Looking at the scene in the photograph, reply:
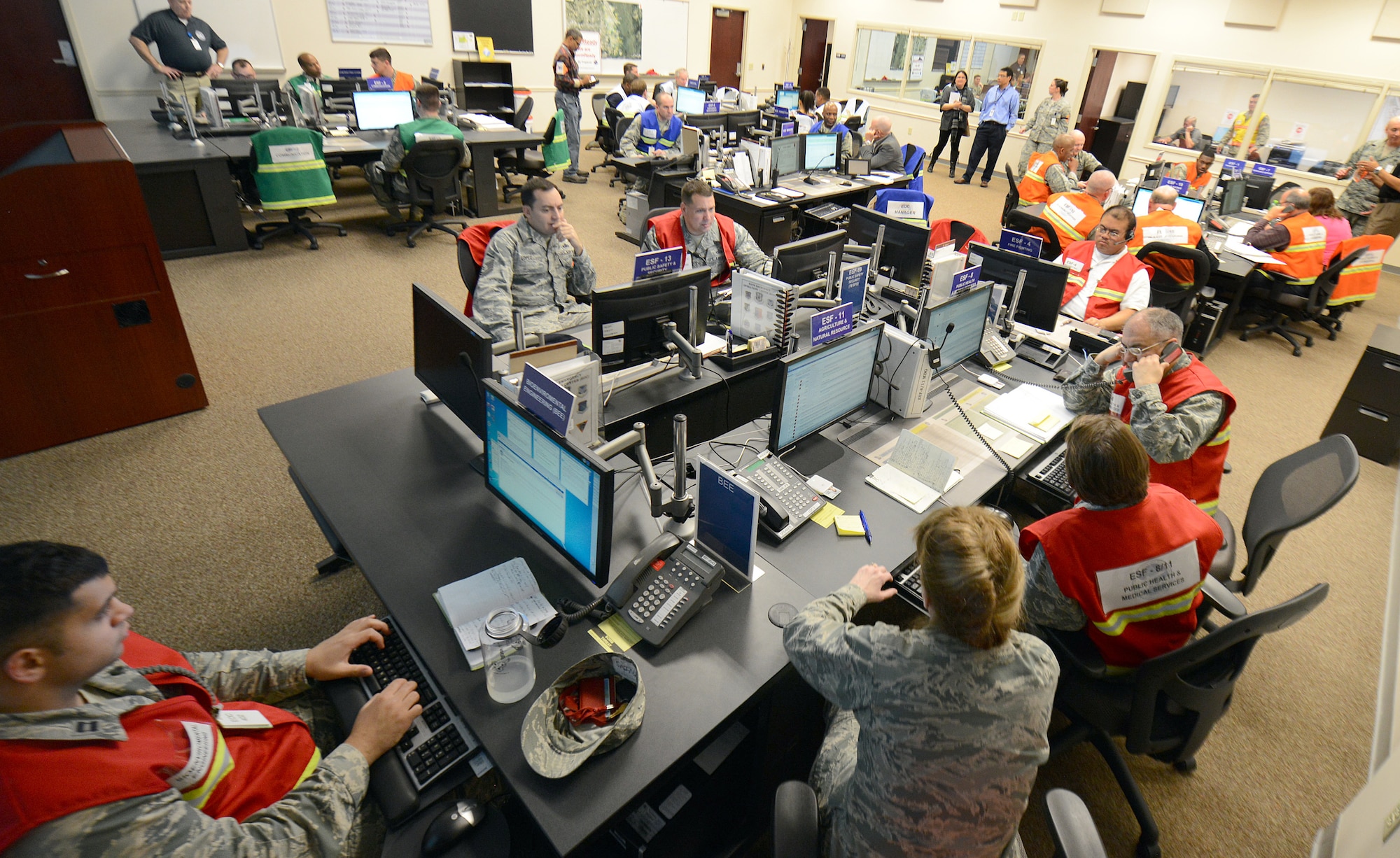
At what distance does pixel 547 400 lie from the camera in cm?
164

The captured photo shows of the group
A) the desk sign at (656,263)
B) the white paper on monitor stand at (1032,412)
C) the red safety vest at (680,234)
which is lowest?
the white paper on monitor stand at (1032,412)

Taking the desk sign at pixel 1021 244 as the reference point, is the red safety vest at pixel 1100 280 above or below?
below

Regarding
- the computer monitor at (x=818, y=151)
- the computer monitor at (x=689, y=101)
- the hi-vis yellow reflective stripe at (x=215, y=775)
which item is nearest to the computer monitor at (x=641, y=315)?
the hi-vis yellow reflective stripe at (x=215, y=775)

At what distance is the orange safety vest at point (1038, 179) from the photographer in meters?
6.39

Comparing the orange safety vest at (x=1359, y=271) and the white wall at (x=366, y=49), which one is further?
the white wall at (x=366, y=49)

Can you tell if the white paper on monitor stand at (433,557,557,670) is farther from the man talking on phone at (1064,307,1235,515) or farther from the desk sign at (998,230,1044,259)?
the desk sign at (998,230,1044,259)

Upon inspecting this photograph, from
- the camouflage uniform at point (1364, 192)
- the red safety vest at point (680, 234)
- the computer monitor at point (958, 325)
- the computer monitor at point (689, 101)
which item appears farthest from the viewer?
the computer monitor at point (689, 101)

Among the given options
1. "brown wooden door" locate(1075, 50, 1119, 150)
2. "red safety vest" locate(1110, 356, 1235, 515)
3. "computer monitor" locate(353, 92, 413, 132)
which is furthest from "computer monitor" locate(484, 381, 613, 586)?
"brown wooden door" locate(1075, 50, 1119, 150)

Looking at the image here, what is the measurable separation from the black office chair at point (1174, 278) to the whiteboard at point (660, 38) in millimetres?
9068

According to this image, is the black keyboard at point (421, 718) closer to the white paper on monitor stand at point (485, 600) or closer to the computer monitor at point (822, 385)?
the white paper on monitor stand at point (485, 600)

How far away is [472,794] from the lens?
2.06m

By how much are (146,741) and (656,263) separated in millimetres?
2333

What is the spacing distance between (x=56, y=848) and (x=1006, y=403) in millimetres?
3022

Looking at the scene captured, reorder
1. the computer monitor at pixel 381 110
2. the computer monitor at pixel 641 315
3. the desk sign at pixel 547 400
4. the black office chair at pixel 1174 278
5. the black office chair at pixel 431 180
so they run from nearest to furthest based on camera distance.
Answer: the desk sign at pixel 547 400, the computer monitor at pixel 641 315, the black office chair at pixel 1174 278, the black office chair at pixel 431 180, the computer monitor at pixel 381 110
